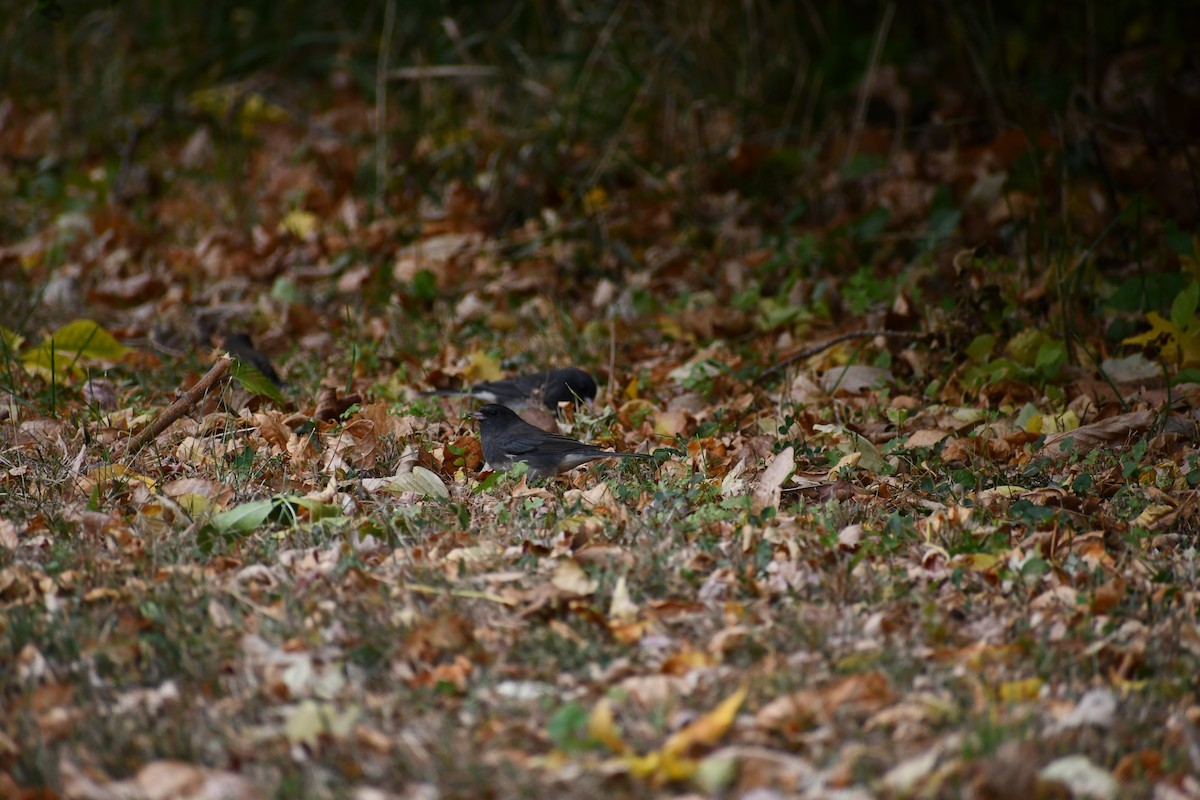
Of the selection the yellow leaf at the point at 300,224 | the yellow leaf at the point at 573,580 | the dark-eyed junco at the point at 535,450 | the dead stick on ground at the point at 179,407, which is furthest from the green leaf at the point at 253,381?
the yellow leaf at the point at 300,224

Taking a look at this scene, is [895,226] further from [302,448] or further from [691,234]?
[302,448]

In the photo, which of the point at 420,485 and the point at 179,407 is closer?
the point at 420,485

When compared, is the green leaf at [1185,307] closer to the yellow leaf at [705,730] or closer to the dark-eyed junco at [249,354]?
the yellow leaf at [705,730]

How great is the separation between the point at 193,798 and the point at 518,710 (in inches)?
25.9

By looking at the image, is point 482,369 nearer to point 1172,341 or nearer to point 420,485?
point 420,485

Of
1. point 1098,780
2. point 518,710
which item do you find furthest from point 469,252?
point 1098,780

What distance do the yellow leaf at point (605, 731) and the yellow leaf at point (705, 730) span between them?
9 centimetres

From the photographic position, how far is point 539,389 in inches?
199

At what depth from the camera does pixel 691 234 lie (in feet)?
23.4

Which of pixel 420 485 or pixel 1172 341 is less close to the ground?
pixel 420 485

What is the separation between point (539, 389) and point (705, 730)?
2.69 metres

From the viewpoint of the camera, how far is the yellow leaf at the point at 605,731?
2467 millimetres

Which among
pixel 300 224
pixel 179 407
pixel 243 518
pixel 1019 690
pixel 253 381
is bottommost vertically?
pixel 300 224

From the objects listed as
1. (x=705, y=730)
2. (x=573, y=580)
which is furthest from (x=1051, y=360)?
(x=705, y=730)
